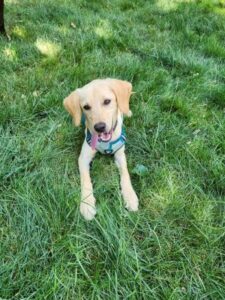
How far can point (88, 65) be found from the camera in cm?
498

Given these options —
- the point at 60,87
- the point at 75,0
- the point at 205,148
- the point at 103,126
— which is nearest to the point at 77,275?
the point at 103,126

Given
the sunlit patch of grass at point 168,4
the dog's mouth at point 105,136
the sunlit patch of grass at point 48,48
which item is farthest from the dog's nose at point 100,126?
the sunlit patch of grass at point 168,4

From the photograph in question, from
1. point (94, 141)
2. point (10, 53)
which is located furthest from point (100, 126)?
point (10, 53)

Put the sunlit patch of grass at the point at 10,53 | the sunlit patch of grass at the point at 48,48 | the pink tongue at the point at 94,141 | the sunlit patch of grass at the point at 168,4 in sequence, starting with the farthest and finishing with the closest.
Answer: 1. the sunlit patch of grass at the point at 168,4
2. the sunlit patch of grass at the point at 48,48
3. the sunlit patch of grass at the point at 10,53
4. the pink tongue at the point at 94,141

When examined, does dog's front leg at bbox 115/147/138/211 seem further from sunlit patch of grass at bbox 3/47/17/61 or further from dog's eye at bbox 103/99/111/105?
sunlit patch of grass at bbox 3/47/17/61

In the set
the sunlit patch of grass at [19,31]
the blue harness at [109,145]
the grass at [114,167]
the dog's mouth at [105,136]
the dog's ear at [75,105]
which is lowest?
the sunlit patch of grass at [19,31]

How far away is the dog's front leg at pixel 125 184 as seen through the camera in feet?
10.8

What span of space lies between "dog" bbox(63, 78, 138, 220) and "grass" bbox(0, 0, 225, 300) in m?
0.08

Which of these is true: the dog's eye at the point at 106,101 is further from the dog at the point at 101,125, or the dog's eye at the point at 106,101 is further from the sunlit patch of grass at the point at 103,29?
the sunlit patch of grass at the point at 103,29

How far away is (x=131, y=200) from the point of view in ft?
10.9

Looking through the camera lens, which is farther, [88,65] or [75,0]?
[75,0]

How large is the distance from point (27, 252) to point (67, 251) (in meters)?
0.27

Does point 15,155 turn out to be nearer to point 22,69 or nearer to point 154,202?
point 154,202

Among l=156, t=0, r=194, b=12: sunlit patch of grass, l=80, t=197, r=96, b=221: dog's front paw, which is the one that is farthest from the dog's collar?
l=156, t=0, r=194, b=12: sunlit patch of grass
